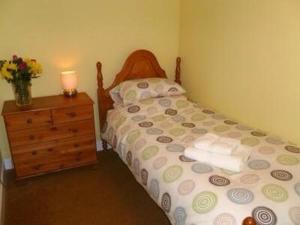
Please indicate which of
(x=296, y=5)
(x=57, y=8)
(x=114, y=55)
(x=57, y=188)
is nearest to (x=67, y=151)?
(x=57, y=188)

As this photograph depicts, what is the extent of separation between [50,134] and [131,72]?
3.56ft

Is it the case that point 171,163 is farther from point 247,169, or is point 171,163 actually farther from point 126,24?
point 126,24

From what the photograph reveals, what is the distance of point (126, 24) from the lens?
289 centimetres

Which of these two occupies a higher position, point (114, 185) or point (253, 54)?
point (253, 54)

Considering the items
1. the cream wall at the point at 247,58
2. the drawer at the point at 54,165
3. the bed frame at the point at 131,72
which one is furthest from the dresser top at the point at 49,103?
the cream wall at the point at 247,58

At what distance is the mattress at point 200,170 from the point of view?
4.42 feet

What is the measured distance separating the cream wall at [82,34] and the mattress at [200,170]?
2.26ft

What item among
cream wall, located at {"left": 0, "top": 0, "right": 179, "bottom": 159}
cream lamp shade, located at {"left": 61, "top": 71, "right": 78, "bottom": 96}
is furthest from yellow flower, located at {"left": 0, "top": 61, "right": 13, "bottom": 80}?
cream lamp shade, located at {"left": 61, "top": 71, "right": 78, "bottom": 96}

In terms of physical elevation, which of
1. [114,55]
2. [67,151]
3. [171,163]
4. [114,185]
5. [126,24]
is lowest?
[114,185]

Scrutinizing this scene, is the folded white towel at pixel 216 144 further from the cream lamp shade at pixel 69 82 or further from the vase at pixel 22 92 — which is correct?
the vase at pixel 22 92

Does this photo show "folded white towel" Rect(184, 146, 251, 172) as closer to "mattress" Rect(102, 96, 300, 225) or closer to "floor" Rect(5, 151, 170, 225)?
"mattress" Rect(102, 96, 300, 225)

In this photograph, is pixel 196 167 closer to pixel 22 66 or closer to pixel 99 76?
pixel 99 76

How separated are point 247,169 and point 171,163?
1.54 ft

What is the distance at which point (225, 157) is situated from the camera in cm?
167
